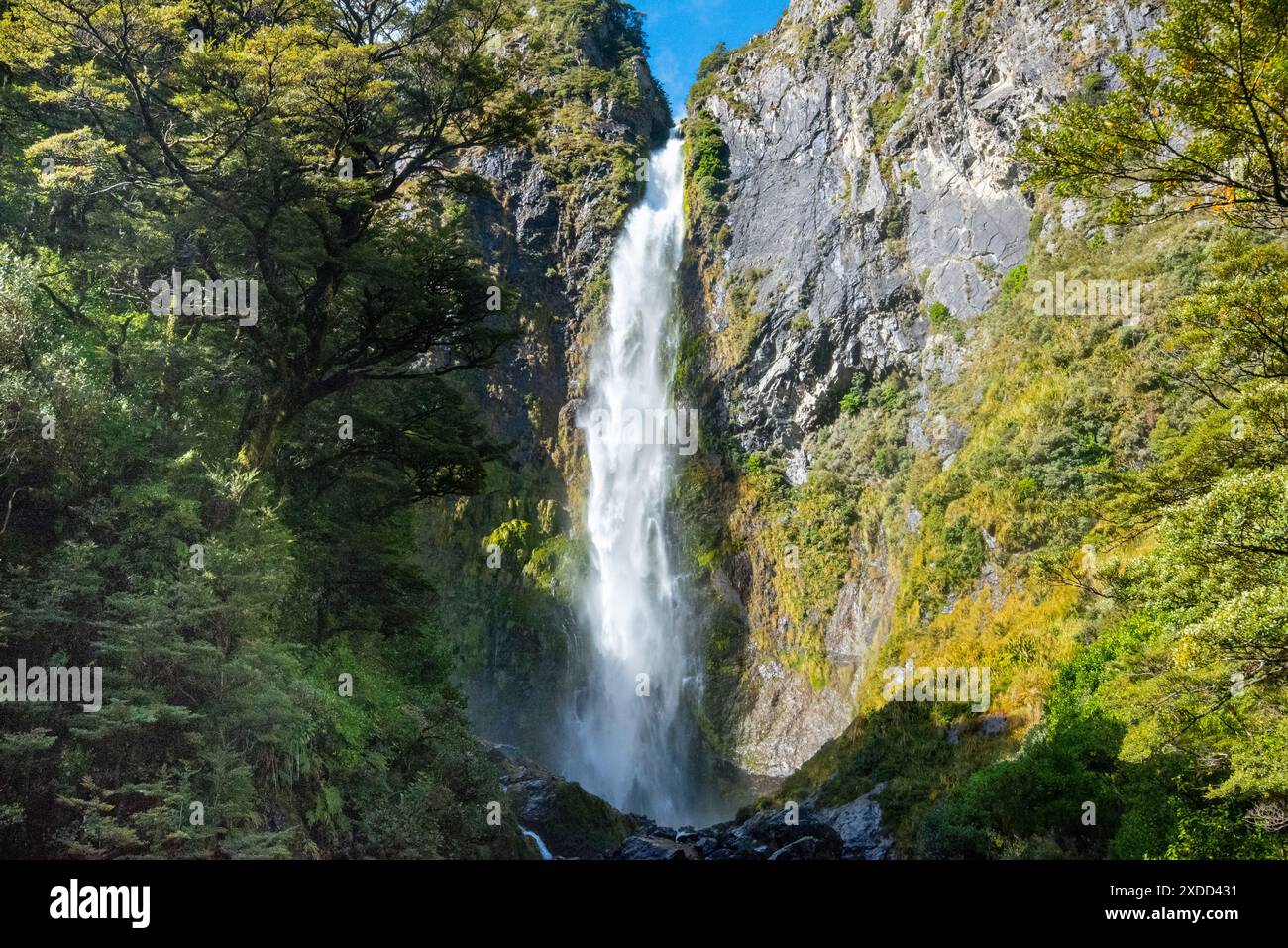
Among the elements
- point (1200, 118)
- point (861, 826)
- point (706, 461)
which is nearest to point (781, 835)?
point (861, 826)

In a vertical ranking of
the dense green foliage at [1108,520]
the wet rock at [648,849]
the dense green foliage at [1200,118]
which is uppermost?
the dense green foliage at [1200,118]

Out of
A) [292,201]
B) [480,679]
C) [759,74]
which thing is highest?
[759,74]

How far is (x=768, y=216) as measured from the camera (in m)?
34.9

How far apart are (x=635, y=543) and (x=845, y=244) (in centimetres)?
1447

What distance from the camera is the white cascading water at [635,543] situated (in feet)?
102

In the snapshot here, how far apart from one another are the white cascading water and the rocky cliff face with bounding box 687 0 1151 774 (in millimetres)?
2317

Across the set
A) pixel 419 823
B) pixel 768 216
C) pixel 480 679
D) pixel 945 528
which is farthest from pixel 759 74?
pixel 419 823

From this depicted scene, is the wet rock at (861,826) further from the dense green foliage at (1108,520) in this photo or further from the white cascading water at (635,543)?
the white cascading water at (635,543)

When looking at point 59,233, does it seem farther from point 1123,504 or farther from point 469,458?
point 1123,504

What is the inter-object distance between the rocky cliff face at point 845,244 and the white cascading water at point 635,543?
7.60 ft

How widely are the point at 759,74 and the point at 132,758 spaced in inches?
1505

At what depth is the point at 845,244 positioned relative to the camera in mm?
31078

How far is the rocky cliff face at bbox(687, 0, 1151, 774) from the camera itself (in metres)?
25.9

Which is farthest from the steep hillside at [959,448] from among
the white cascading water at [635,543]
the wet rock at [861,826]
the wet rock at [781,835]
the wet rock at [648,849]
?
the wet rock at [648,849]
